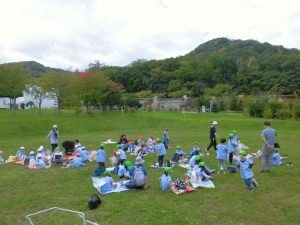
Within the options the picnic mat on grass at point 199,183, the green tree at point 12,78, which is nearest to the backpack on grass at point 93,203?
the picnic mat on grass at point 199,183

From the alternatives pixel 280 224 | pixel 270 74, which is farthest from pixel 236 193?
pixel 270 74

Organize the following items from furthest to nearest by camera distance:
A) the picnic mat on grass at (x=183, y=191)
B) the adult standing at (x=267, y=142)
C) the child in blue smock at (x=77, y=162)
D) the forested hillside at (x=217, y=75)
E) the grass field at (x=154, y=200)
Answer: the forested hillside at (x=217, y=75), the child in blue smock at (x=77, y=162), the adult standing at (x=267, y=142), the picnic mat on grass at (x=183, y=191), the grass field at (x=154, y=200)

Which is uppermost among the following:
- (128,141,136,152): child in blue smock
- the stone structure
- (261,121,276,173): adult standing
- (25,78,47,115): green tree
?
(25,78,47,115): green tree

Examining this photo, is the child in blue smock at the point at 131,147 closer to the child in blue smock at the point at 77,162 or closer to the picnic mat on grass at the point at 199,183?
the child in blue smock at the point at 77,162

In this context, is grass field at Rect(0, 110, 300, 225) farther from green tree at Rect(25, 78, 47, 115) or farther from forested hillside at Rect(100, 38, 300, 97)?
forested hillside at Rect(100, 38, 300, 97)

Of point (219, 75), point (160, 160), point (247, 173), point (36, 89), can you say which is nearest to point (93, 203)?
point (247, 173)

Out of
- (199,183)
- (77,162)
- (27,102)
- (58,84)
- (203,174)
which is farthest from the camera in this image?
(27,102)

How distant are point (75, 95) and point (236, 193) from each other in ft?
135

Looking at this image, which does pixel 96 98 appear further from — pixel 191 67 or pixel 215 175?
pixel 191 67

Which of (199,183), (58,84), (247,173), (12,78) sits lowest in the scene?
(199,183)

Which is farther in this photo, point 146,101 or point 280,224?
point 146,101

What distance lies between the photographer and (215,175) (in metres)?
13.6

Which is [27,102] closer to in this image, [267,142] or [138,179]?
[138,179]

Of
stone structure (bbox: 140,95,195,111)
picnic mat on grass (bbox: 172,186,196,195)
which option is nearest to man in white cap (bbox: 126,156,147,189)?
picnic mat on grass (bbox: 172,186,196,195)
